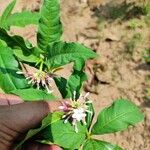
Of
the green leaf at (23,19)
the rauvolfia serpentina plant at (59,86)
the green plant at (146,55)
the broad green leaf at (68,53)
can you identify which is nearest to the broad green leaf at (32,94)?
the rauvolfia serpentina plant at (59,86)

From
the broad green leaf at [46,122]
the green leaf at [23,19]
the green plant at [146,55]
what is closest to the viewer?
the broad green leaf at [46,122]

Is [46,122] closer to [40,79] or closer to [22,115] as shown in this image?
[22,115]

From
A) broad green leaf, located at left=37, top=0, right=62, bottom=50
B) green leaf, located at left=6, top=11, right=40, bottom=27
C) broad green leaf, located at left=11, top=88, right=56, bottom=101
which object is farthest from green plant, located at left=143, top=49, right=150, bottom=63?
broad green leaf, located at left=11, top=88, right=56, bottom=101

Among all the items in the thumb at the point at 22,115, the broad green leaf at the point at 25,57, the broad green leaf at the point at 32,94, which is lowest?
the thumb at the point at 22,115

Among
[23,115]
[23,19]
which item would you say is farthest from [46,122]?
[23,19]

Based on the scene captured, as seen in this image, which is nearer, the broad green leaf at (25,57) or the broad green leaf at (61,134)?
the broad green leaf at (61,134)

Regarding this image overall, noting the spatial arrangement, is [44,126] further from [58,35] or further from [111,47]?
[111,47]

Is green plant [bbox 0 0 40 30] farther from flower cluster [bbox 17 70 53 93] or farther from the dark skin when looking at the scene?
the dark skin

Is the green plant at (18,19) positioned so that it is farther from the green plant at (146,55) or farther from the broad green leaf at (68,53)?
the green plant at (146,55)
